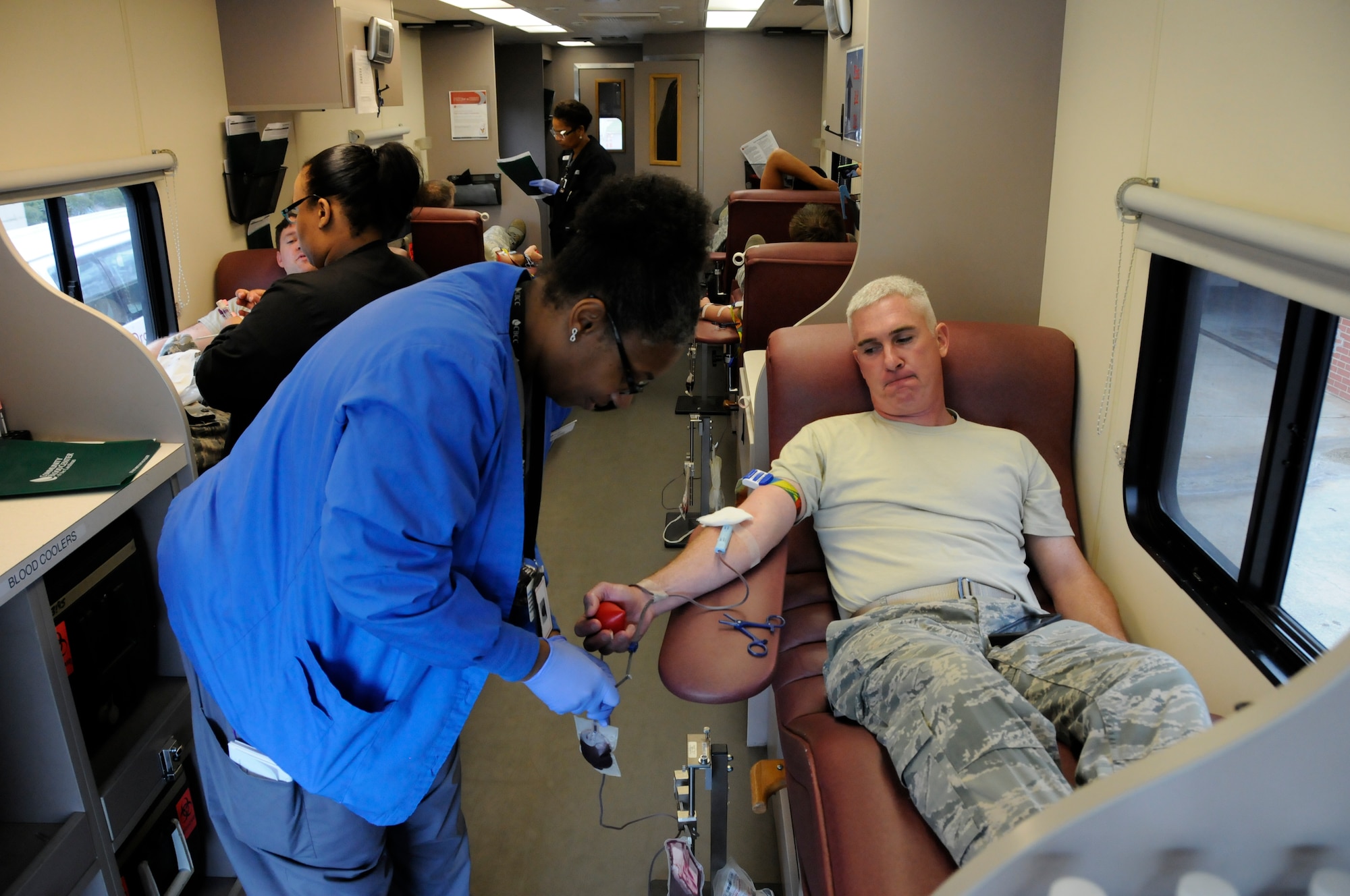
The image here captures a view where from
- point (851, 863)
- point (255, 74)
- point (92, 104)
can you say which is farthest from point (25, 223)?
point (851, 863)

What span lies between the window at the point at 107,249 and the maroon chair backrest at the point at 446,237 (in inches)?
59.4

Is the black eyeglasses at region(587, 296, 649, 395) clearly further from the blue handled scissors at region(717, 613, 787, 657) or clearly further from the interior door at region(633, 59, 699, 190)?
the interior door at region(633, 59, 699, 190)

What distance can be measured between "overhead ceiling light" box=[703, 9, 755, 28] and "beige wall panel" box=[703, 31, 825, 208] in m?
0.28

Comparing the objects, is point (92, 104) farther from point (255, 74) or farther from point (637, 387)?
point (637, 387)

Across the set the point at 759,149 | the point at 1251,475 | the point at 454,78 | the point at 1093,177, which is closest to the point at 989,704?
the point at 1251,475

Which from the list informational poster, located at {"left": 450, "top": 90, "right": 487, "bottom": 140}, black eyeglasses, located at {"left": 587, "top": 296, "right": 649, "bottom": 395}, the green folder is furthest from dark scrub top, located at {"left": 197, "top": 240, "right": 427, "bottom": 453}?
informational poster, located at {"left": 450, "top": 90, "right": 487, "bottom": 140}

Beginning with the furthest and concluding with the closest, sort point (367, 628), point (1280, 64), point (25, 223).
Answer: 1. point (25, 223)
2. point (1280, 64)
3. point (367, 628)

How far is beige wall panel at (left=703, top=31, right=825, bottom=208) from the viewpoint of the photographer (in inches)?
314

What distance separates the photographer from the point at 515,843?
2.15 meters

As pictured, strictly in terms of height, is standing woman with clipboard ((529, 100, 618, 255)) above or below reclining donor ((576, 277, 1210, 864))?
above

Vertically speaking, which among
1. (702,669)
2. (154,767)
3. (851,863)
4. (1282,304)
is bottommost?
(154,767)

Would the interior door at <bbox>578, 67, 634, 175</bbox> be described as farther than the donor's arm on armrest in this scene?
Yes

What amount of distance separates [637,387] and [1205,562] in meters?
1.31

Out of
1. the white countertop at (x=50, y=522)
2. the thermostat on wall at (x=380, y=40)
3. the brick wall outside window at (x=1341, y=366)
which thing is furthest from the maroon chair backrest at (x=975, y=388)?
the thermostat on wall at (x=380, y=40)
